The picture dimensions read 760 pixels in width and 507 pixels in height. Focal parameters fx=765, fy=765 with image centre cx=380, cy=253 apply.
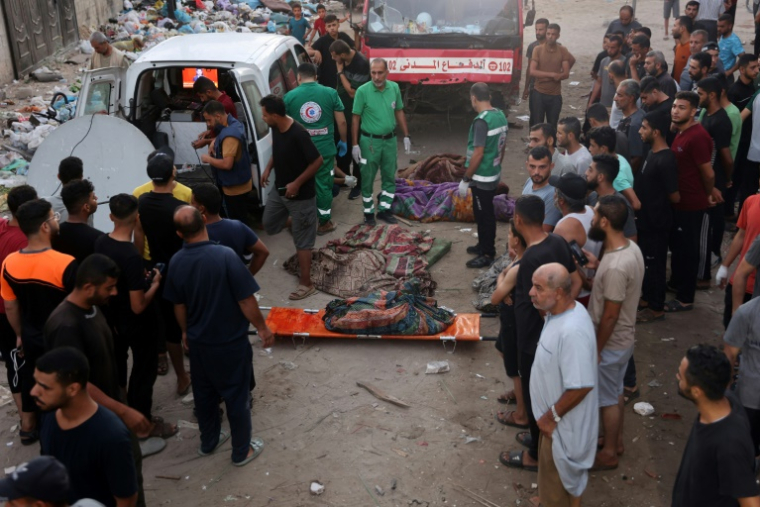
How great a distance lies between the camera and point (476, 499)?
15.7ft

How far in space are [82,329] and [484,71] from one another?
835 centimetres

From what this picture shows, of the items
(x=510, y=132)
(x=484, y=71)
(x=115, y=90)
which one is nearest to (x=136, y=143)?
(x=115, y=90)

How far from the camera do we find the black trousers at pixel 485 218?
25.6 feet

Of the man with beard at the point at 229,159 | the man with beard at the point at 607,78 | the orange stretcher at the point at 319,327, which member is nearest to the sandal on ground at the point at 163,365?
the orange stretcher at the point at 319,327

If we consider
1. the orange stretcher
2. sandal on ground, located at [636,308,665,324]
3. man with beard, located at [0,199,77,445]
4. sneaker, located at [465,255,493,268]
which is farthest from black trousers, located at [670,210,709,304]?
man with beard, located at [0,199,77,445]

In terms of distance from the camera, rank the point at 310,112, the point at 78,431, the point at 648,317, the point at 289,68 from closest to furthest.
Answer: the point at 78,431, the point at 648,317, the point at 310,112, the point at 289,68

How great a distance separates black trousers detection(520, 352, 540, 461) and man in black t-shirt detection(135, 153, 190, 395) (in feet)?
8.46

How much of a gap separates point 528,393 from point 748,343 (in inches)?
53.2

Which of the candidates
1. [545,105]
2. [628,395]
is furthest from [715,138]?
[545,105]

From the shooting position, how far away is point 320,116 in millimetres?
8266

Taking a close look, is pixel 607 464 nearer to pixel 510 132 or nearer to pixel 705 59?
pixel 705 59

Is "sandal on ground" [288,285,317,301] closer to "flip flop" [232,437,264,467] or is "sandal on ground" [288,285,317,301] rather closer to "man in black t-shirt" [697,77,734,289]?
"flip flop" [232,437,264,467]

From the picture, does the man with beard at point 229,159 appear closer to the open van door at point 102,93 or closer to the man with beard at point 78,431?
the open van door at point 102,93

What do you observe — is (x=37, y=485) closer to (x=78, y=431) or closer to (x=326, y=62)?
(x=78, y=431)
